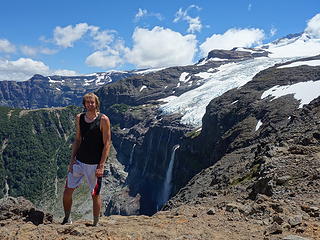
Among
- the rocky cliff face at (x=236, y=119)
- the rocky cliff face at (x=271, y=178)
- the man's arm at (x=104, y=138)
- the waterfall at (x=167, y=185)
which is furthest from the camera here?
the waterfall at (x=167, y=185)

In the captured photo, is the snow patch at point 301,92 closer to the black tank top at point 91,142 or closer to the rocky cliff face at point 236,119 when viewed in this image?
the rocky cliff face at point 236,119

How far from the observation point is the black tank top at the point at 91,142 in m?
13.6

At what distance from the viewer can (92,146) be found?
13.8 meters

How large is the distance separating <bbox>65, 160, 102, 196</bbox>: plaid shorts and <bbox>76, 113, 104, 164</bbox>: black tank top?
225mm

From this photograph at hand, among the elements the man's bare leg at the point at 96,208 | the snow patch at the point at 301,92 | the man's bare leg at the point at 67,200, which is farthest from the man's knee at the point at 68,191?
the snow patch at the point at 301,92

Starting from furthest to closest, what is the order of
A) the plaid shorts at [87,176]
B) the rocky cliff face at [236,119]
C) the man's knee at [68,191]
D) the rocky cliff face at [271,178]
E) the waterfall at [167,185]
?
the waterfall at [167,185]
the rocky cliff face at [236,119]
the rocky cliff face at [271,178]
the man's knee at [68,191]
the plaid shorts at [87,176]

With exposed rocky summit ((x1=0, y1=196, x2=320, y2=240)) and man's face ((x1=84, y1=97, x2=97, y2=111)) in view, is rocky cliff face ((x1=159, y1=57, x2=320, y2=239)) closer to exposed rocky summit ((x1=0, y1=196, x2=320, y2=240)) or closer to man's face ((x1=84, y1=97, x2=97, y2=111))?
exposed rocky summit ((x1=0, y1=196, x2=320, y2=240))

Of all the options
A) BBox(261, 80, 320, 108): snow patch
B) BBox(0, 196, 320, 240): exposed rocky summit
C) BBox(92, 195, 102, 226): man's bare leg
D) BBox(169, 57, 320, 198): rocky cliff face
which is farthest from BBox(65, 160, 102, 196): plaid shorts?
BBox(261, 80, 320, 108): snow patch

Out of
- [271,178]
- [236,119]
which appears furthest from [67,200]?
[236,119]

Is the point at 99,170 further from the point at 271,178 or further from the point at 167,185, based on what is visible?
the point at 167,185

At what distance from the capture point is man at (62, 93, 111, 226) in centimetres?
1359

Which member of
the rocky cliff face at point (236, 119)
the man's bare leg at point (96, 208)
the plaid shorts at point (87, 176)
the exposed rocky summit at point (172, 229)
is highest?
the rocky cliff face at point (236, 119)

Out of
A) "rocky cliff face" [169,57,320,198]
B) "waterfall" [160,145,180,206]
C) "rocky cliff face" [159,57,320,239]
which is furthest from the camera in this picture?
"waterfall" [160,145,180,206]

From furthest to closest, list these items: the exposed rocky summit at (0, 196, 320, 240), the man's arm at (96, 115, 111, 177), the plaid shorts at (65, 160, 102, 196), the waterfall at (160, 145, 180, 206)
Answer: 1. the waterfall at (160, 145, 180, 206)
2. the plaid shorts at (65, 160, 102, 196)
3. the man's arm at (96, 115, 111, 177)
4. the exposed rocky summit at (0, 196, 320, 240)
